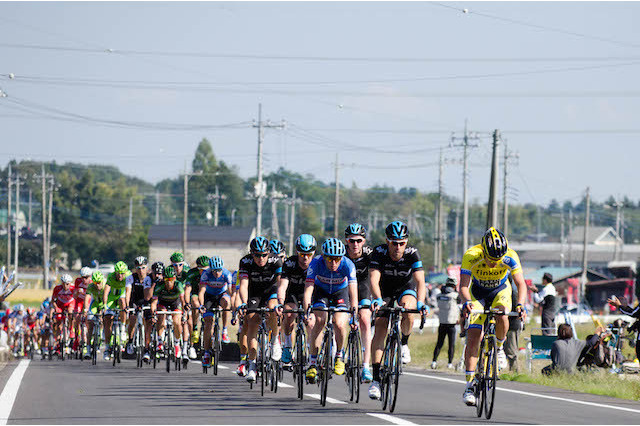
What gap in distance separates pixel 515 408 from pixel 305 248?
347 centimetres

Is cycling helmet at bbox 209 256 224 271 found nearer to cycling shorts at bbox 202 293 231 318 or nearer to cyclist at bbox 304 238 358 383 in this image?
cycling shorts at bbox 202 293 231 318

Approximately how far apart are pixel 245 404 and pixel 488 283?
3407 millimetres

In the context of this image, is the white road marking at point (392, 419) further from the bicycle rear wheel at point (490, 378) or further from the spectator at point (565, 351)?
the spectator at point (565, 351)

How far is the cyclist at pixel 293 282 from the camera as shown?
52.2ft

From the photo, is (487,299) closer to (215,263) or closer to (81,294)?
(215,263)

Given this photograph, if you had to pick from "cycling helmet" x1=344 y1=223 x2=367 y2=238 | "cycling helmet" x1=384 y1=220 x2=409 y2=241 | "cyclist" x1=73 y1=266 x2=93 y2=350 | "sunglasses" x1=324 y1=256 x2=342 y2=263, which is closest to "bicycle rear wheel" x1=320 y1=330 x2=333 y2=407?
"sunglasses" x1=324 y1=256 x2=342 y2=263

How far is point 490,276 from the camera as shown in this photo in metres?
13.4

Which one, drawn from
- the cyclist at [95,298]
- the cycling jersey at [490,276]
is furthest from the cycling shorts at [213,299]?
the cycling jersey at [490,276]

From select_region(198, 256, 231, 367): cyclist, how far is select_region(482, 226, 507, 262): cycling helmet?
8.39 meters

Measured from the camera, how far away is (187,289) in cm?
2244

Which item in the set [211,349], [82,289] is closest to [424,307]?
[211,349]

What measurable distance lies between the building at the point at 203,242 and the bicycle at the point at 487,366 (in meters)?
101

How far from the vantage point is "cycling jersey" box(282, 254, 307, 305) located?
54.6 feet

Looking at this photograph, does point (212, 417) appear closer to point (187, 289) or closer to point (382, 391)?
point (382, 391)
